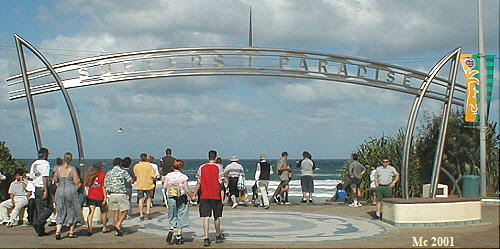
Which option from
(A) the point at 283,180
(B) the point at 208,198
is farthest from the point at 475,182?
(B) the point at 208,198

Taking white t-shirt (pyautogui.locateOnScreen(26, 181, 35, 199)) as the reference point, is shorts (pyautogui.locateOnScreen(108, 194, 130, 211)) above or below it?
below

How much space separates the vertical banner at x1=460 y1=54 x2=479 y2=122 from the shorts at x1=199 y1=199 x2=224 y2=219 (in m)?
7.94

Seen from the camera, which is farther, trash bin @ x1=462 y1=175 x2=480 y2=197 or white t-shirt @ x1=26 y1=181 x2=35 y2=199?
trash bin @ x1=462 y1=175 x2=480 y2=197

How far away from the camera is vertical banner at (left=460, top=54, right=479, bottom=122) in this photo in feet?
49.4

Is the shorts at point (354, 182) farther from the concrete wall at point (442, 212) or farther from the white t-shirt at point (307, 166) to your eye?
the concrete wall at point (442, 212)

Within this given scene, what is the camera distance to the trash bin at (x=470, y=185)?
48.7 ft

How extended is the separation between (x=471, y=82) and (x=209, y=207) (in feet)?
27.4

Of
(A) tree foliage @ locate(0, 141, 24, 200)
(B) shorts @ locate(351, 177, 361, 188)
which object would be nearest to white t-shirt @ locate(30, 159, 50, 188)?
(A) tree foliage @ locate(0, 141, 24, 200)

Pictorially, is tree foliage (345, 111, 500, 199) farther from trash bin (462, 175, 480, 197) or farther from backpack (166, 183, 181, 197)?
backpack (166, 183, 181, 197)

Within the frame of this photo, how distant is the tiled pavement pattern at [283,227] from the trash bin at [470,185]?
120 inches

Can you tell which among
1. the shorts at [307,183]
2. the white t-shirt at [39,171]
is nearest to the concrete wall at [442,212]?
the shorts at [307,183]

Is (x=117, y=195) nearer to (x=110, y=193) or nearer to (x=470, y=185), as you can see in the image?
(x=110, y=193)

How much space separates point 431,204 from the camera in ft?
40.5

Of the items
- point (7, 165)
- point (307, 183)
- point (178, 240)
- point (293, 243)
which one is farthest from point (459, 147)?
point (7, 165)
